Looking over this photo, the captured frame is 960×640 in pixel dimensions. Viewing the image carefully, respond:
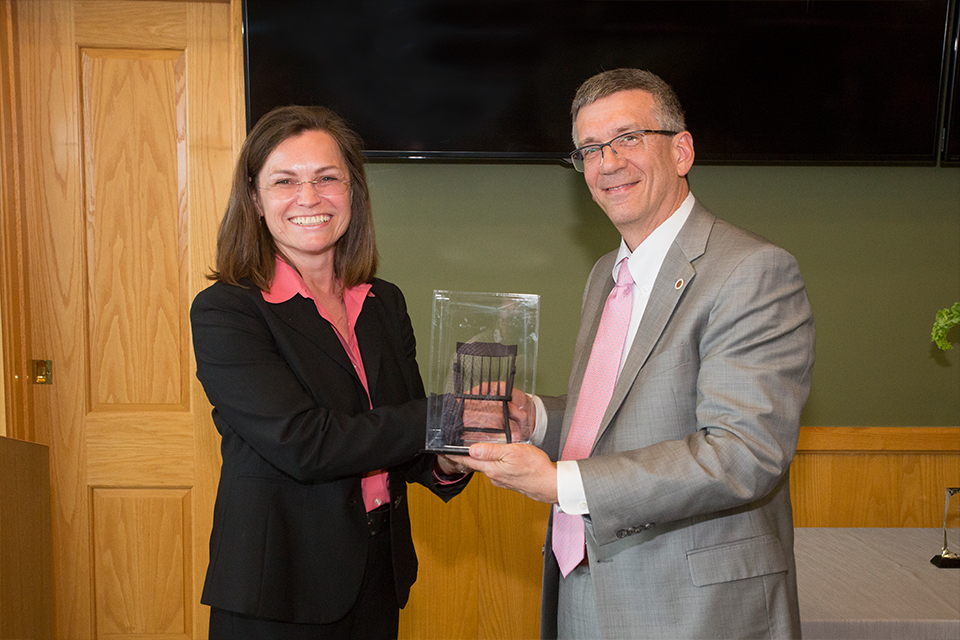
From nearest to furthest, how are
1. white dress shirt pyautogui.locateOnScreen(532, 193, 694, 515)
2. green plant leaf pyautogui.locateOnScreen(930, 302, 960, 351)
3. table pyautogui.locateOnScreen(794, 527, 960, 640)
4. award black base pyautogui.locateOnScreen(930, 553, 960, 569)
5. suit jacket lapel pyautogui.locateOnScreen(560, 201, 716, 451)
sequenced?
suit jacket lapel pyautogui.locateOnScreen(560, 201, 716, 451) < white dress shirt pyautogui.locateOnScreen(532, 193, 694, 515) < table pyautogui.locateOnScreen(794, 527, 960, 640) < award black base pyautogui.locateOnScreen(930, 553, 960, 569) < green plant leaf pyautogui.locateOnScreen(930, 302, 960, 351)

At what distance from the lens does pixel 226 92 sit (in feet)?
9.08

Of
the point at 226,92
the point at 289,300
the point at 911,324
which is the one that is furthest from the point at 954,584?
the point at 226,92

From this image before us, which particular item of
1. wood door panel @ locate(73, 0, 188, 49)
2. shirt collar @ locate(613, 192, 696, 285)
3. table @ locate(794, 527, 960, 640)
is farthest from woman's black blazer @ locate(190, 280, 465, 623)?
wood door panel @ locate(73, 0, 188, 49)

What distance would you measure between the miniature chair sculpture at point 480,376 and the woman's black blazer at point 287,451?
98 millimetres

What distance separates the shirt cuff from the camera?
4.21ft

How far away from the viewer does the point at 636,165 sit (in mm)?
1493

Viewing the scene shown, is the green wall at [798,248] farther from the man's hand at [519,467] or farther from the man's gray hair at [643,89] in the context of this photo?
the man's hand at [519,467]

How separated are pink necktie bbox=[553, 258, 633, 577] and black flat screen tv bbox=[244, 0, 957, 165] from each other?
1.18 m

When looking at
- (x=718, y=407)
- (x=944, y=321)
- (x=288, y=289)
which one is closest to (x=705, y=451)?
(x=718, y=407)

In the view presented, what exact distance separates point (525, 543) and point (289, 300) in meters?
1.61

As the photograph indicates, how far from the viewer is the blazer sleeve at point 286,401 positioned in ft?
4.59

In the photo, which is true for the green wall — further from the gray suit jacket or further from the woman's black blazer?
the gray suit jacket

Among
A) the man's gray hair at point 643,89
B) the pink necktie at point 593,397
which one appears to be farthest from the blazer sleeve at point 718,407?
the man's gray hair at point 643,89

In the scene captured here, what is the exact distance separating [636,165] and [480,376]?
51cm
